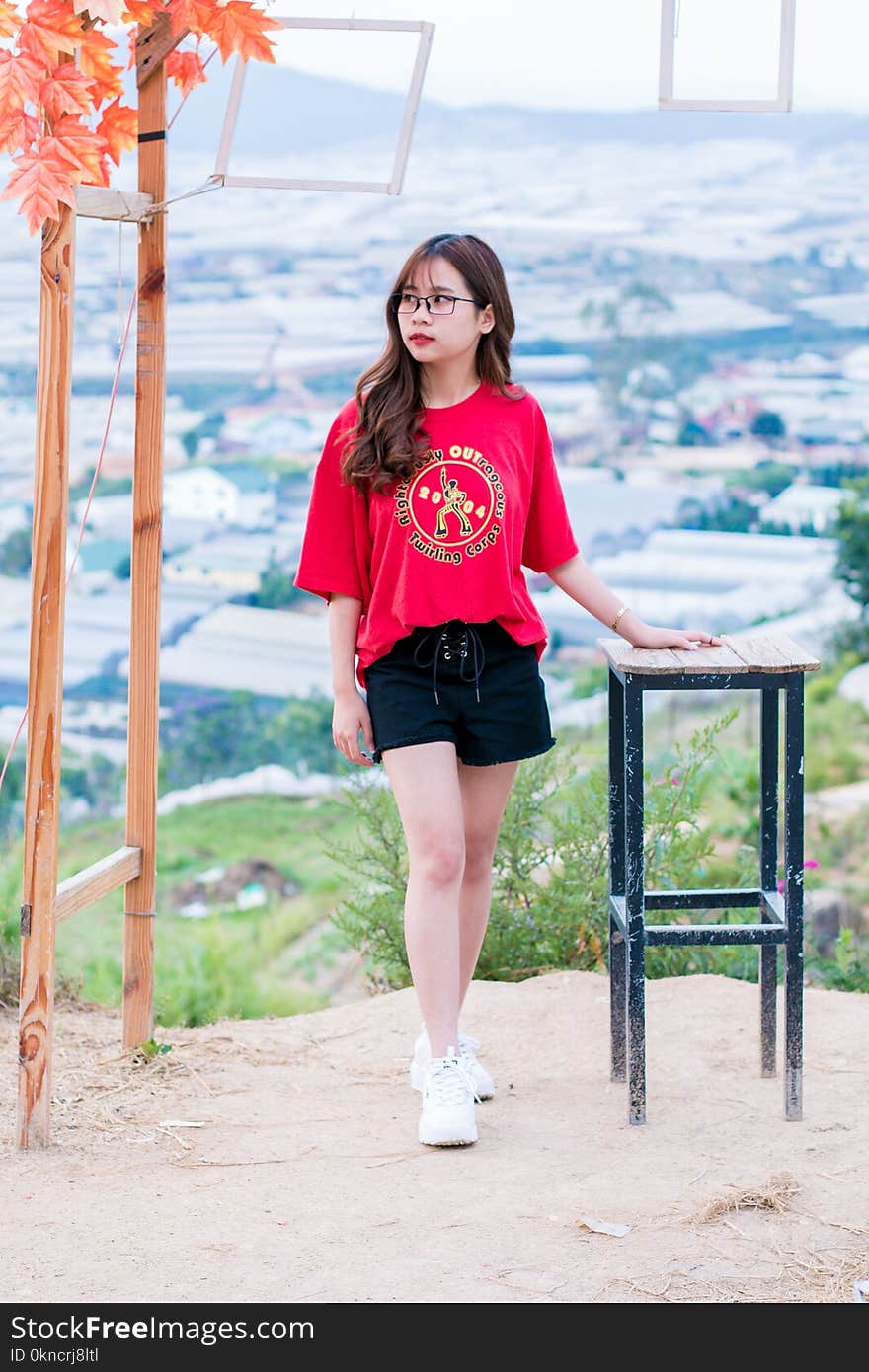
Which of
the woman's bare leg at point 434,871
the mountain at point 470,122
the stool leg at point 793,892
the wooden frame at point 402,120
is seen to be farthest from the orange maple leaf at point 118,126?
the mountain at point 470,122

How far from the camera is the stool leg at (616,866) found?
287 cm

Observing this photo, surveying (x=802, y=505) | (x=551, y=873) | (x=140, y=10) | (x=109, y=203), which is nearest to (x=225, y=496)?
(x=802, y=505)

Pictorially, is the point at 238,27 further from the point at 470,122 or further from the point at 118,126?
the point at 470,122

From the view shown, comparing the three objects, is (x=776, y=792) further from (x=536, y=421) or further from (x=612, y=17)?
(x=612, y=17)

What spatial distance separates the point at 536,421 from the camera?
9.01 ft

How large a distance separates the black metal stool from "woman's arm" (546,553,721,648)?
0.08 feet

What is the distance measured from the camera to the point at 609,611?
2785 mm

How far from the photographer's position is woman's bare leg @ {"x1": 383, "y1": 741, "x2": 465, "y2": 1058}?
2.60 m

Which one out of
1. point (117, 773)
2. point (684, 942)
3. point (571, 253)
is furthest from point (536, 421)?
point (571, 253)

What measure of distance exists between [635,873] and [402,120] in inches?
61.7

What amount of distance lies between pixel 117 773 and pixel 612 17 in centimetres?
578

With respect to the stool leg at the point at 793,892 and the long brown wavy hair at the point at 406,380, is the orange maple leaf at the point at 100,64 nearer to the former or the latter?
the long brown wavy hair at the point at 406,380

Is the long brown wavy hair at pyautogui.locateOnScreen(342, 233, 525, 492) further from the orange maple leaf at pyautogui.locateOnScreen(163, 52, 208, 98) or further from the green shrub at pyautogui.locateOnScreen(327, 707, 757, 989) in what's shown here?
the green shrub at pyautogui.locateOnScreen(327, 707, 757, 989)

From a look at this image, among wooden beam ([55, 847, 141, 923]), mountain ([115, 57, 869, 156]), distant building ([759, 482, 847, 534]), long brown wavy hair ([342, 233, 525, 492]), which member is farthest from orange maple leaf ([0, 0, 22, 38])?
distant building ([759, 482, 847, 534])
